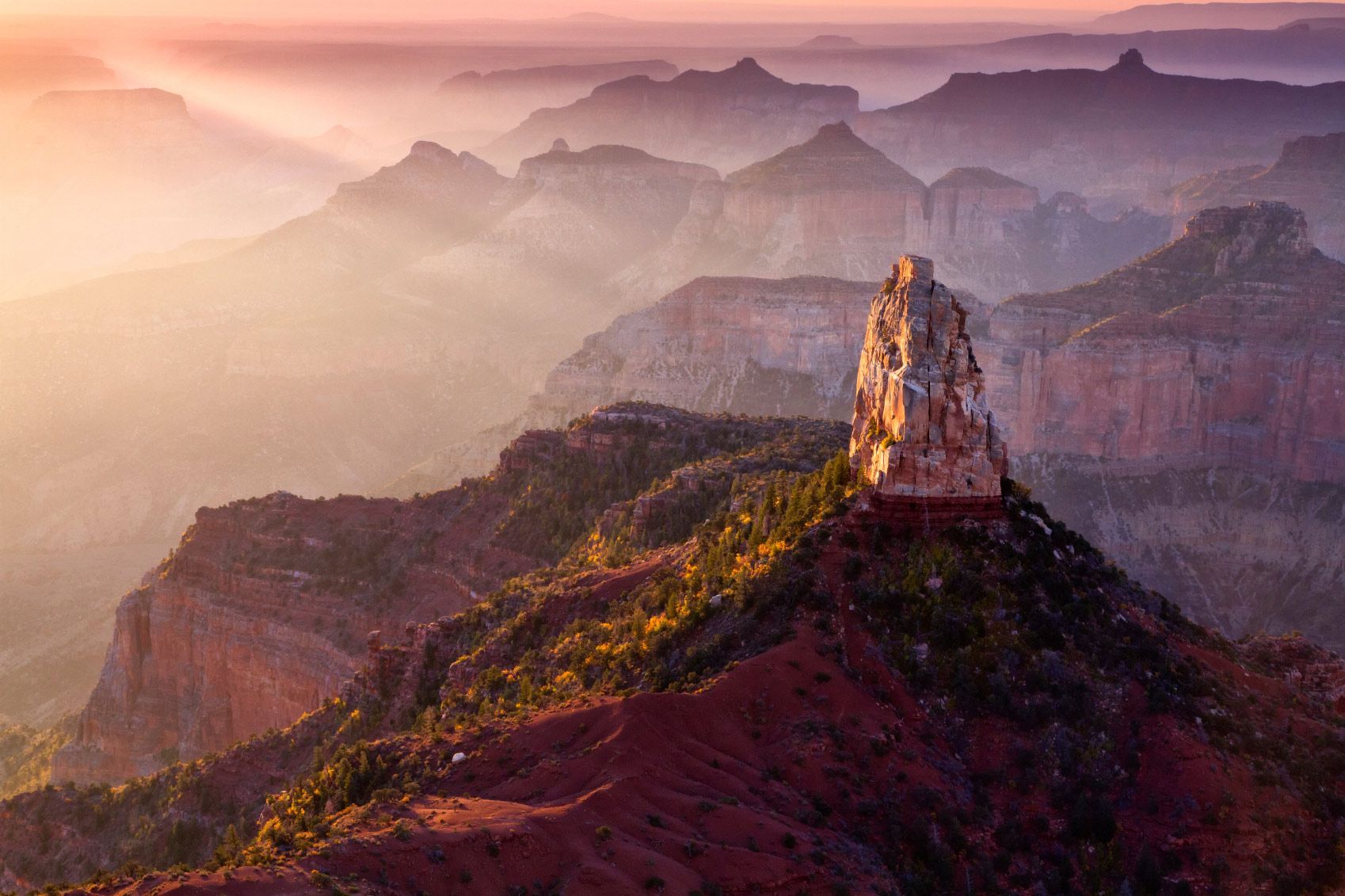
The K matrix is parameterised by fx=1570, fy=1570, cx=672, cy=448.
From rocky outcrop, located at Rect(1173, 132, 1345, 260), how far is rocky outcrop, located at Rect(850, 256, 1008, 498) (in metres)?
111

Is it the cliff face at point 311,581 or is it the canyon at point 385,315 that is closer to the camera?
the cliff face at point 311,581

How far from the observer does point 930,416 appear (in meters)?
31.8

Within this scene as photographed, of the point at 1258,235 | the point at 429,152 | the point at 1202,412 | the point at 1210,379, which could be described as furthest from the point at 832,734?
the point at 429,152

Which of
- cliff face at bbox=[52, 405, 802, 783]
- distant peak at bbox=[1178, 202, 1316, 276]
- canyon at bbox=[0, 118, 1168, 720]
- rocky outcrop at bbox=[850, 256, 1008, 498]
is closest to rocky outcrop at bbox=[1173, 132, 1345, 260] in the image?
canyon at bbox=[0, 118, 1168, 720]

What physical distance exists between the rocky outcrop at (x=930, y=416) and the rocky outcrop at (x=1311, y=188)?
4367 inches

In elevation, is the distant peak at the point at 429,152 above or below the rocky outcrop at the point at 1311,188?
above

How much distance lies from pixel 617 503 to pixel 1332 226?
100705 millimetres

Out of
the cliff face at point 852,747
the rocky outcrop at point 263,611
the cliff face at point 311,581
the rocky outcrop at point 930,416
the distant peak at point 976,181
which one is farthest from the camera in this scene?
the distant peak at point 976,181

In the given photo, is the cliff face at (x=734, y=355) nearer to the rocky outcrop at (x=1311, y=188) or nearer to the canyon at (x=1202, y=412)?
the canyon at (x=1202, y=412)

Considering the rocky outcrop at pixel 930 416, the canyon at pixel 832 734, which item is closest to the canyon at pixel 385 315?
the canyon at pixel 832 734

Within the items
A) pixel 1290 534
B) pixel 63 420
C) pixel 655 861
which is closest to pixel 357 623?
pixel 655 861

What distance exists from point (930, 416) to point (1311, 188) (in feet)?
394

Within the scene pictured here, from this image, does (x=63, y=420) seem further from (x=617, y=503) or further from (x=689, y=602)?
(x=689, y=602)

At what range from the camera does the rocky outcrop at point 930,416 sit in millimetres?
31812
